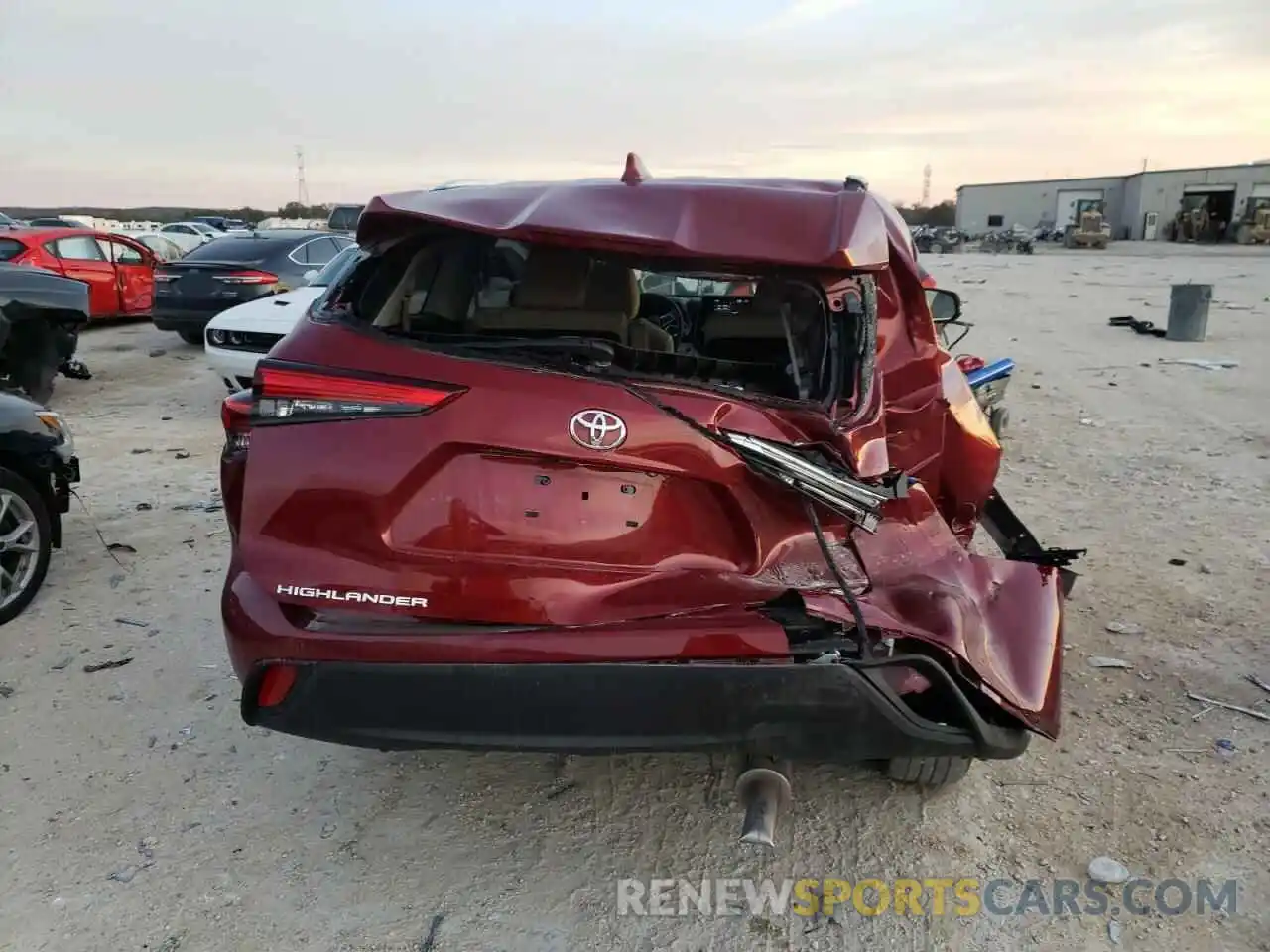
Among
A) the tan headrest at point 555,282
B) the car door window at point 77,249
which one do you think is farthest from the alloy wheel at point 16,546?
the car door window at point 77,249

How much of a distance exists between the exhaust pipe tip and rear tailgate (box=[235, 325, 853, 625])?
0.49m

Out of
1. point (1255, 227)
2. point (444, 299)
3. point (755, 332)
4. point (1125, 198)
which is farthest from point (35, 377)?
point (1125, 198)

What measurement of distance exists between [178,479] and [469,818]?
4.74 metres

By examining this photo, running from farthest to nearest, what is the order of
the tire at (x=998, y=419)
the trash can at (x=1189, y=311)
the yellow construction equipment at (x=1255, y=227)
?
the yellow construction equipment at (x=1255, y=227) < the trash can at (x=1189, y=311) < the tire at (x=998, y=419)

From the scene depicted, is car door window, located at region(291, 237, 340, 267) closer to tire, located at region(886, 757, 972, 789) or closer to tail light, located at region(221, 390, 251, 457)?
tail light, located at region(221, 390, 251, 457)

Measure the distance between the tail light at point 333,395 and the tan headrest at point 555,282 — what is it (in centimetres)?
54

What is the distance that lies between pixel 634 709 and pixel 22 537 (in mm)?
3676

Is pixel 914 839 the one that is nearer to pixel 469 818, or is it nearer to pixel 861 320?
pixel 469 818

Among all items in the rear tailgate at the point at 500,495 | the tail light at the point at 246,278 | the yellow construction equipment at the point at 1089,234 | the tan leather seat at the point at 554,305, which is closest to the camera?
the rear tailgate at the point at 500,495

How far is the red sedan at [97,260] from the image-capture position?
13344 mm

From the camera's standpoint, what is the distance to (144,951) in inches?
95.3

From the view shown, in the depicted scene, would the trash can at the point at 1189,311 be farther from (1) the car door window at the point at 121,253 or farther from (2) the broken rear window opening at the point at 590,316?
(1) the car door window at the point at 121,253

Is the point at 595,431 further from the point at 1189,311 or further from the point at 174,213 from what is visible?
the point at 174,213

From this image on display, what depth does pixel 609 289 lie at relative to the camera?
2.81 m
